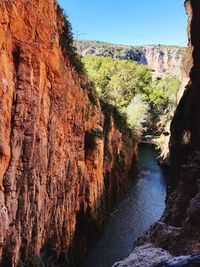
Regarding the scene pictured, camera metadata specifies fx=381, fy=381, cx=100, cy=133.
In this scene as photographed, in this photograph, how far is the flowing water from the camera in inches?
936

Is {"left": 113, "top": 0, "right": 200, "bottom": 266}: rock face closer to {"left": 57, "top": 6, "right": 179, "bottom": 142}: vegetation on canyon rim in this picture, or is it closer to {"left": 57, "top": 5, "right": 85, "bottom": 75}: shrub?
{"left": 57, "top": 5, "right": 85, "bottom": 75}: shrub

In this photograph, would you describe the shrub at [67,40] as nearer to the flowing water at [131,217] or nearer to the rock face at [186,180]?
the rock face at [186,180]

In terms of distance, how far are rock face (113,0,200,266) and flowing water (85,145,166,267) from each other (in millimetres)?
6441

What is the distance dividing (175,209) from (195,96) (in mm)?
6516

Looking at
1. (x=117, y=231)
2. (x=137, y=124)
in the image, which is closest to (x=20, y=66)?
(x=117, y=231)

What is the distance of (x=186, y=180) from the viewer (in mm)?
14266

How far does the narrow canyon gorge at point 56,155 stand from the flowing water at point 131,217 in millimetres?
943

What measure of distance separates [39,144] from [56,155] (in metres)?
2.72

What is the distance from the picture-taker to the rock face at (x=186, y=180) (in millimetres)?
10625

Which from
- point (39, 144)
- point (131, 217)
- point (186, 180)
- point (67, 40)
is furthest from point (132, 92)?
point (186, 180)

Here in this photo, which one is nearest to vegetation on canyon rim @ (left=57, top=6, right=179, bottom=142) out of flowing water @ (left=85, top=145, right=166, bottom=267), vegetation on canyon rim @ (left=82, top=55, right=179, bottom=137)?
vegetation on canyon rim @ (left=82, top=55, right=179, bottom=137)

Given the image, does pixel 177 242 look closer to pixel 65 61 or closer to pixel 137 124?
pixel 65 61

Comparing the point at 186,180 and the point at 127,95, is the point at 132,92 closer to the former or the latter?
the point at 127,95

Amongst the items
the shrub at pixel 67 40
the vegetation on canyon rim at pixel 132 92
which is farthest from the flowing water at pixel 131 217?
the shrub at pixel 67 40
